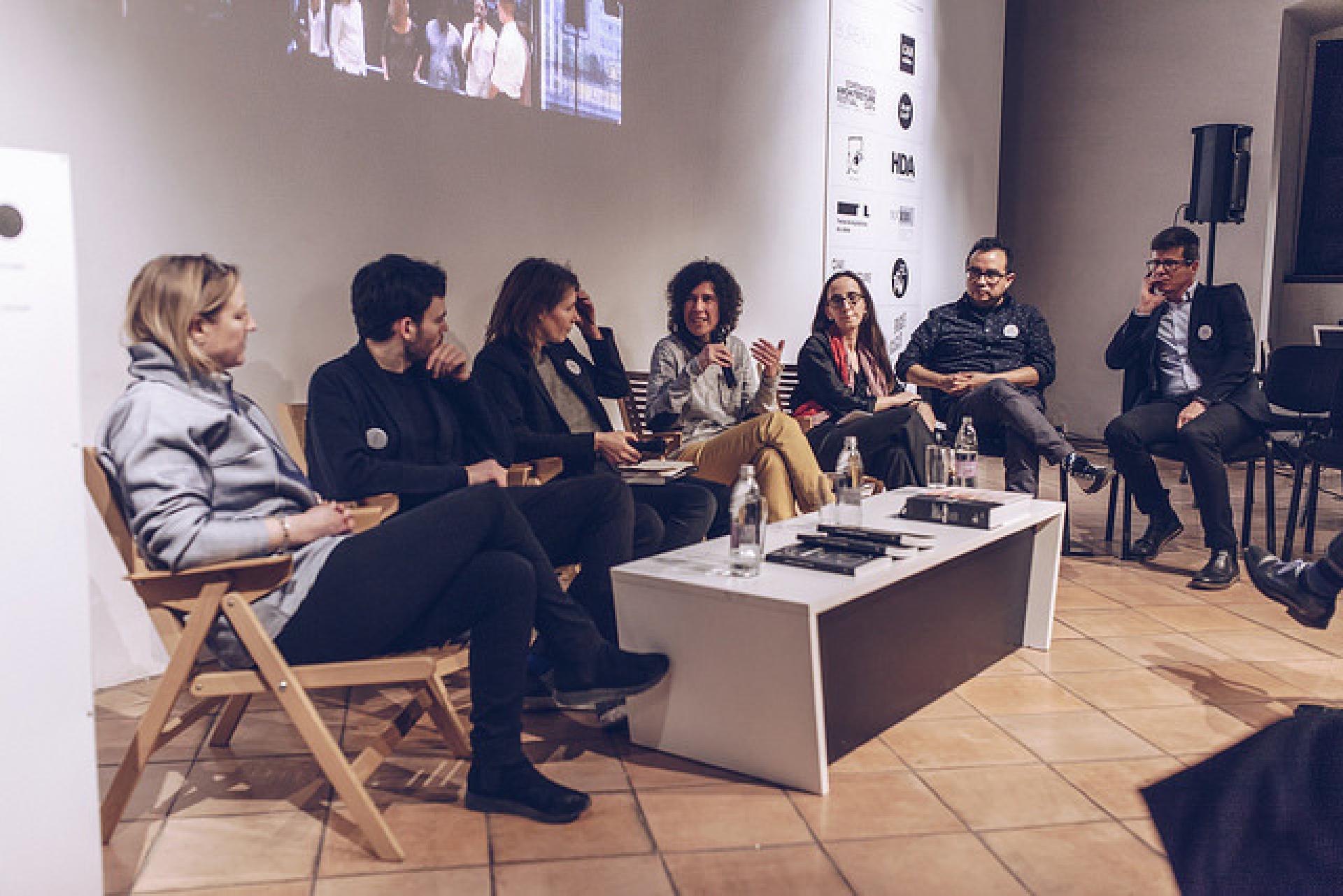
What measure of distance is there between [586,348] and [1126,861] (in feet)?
9.29

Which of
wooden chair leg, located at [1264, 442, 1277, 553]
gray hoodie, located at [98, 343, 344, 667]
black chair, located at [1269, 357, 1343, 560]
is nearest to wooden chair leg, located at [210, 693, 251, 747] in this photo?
gray hoodie, located at [98, 343, 344, 667]

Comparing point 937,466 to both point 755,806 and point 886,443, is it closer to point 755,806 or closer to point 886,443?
point 886,443

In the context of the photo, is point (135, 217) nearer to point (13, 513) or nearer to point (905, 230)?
point (13, 513)

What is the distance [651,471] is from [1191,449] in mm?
2292

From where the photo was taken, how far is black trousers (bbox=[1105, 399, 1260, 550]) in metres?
4.23

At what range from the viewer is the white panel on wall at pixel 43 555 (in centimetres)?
159

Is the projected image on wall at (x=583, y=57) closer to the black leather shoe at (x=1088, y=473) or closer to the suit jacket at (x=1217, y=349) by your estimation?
the black leather shoe at (x=1088, y=473)

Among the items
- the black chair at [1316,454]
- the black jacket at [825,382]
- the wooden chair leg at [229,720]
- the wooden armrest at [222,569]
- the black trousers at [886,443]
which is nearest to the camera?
the wooden armrest at [222,569]

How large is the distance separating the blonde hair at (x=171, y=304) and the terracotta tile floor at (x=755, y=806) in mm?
912

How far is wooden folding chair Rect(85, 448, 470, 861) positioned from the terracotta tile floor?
0.39ft

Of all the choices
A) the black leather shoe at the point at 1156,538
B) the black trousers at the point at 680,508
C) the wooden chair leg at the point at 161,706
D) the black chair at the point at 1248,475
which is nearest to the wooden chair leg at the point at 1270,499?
the black chair at the point at 1248,475

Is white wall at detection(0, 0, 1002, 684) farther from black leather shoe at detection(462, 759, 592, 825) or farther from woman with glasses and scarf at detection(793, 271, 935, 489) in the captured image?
black leather shoe at detection(462, 759, 592, 825)

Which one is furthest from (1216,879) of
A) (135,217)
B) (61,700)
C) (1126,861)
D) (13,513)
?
(135,217)

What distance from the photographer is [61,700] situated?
165 cm
